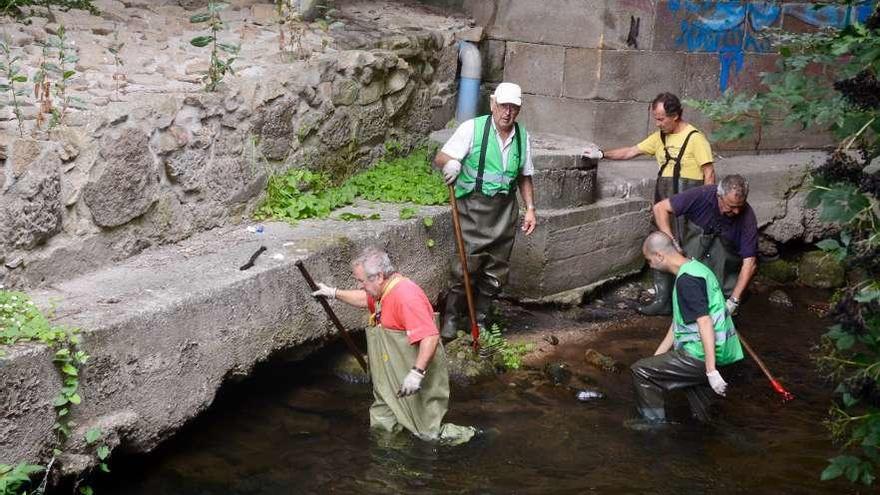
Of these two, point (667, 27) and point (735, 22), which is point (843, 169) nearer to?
point (667, 27)

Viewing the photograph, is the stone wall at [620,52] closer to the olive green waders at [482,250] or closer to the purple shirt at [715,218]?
the olive green waders at [482,250]

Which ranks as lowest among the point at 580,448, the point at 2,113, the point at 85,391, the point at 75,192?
the point at 580,448

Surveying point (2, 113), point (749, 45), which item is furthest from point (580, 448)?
point (749, 45)

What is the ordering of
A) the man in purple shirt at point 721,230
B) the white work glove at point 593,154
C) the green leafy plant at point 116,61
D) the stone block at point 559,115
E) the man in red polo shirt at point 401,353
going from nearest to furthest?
the man in red polo shirt at point 401,353, the green leafy plant at point 116,61, the man in purple shirt at point 721,230, the white work glove at point 593,154, the stone block at point 559,115

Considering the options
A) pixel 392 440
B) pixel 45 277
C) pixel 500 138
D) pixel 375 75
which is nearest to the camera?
pixel 45 277

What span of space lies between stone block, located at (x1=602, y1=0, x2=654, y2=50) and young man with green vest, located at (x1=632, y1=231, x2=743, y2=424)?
4149mm

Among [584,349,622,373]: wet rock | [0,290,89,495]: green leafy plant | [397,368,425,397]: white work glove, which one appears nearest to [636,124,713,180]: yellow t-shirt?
[584,349,622,373]: wet rock

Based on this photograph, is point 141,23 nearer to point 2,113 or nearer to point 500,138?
point 2,113

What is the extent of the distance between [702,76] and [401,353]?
574 cm

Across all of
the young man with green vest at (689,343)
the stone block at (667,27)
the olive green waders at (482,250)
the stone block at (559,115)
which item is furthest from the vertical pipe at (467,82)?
the young man with green vest at (689,343)

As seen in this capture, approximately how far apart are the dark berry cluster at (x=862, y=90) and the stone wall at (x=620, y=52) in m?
6.58

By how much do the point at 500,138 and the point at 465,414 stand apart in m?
1.98

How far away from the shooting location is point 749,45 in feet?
36.6

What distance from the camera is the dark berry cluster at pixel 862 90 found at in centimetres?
435
